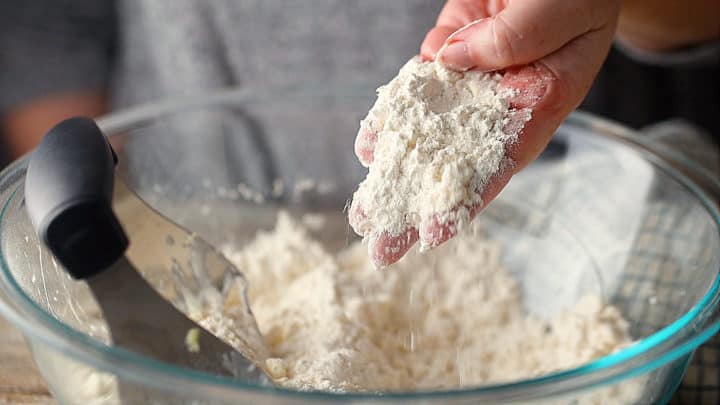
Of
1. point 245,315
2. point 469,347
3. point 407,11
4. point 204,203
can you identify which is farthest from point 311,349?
point 407,11

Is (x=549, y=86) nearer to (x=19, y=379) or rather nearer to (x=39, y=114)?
(x=19, y=379)

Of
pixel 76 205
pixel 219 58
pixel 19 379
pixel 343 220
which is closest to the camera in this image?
pixel 76 205

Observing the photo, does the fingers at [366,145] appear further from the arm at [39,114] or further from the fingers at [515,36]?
the arm at [39,114]

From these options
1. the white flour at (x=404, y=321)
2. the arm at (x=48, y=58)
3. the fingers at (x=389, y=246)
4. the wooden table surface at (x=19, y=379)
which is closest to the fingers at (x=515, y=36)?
the fingers at (x=389, y=246)

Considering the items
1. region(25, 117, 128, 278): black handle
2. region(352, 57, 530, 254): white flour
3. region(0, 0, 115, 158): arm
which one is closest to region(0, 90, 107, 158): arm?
region(0, 0, 115, 158): arm

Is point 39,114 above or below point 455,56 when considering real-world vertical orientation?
below

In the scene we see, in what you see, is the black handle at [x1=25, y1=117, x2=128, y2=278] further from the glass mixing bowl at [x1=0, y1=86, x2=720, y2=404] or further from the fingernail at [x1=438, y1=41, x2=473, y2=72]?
the fingernail at [x1=438, y1=41, x2=473, y2=72]

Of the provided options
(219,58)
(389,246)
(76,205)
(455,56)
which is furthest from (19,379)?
(219,58)
